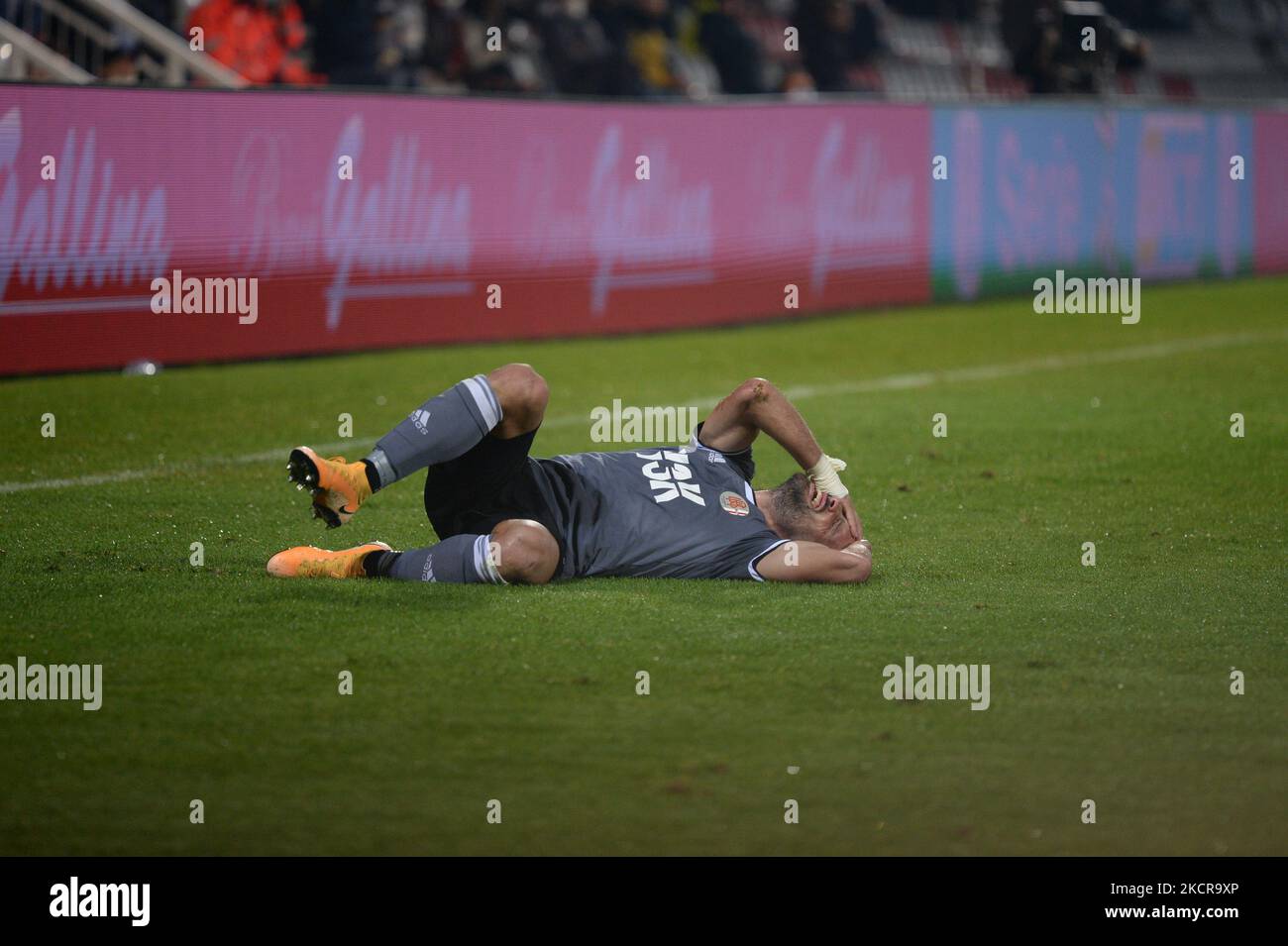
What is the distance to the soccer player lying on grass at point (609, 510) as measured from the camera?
20.1 feet

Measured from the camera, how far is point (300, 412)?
10672 mm

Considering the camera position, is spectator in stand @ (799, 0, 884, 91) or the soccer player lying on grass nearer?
the soccer player lying on grass

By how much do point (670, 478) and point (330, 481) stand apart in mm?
1355

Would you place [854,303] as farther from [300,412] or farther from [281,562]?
[281,562]

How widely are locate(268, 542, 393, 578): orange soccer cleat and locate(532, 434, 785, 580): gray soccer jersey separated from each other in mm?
714

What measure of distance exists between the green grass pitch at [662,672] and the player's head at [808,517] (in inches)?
9.9

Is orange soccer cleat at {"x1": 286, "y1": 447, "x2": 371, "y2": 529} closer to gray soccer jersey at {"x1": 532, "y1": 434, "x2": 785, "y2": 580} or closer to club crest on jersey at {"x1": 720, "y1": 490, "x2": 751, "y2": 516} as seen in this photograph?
gray soccer jersey at {"x1": 532, "y1": 434, "x2": 785, "y2": 580}

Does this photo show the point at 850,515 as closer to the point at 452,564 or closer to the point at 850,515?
the point at 850,515
